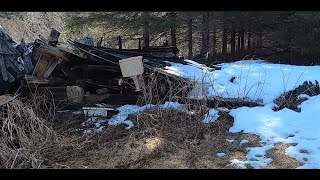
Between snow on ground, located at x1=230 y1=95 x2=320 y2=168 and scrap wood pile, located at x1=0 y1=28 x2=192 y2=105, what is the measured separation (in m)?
1.93

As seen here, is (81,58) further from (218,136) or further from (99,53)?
(218,136)

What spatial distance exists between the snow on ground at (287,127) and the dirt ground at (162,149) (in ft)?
0.55

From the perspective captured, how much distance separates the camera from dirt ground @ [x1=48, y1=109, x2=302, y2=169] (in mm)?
5539

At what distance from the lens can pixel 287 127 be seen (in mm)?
7000

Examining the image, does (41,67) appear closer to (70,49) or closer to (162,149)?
(70,49)

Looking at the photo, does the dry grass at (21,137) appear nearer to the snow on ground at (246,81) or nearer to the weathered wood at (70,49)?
the weathered wood at (70,49)

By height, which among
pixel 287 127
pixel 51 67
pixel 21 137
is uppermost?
pixel 51 67

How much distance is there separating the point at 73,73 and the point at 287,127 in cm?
598

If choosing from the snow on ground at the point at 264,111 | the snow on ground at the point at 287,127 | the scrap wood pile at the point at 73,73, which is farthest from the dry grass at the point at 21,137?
the snow on ground at the point at 287,127

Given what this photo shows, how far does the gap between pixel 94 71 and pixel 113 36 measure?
9593 millimetres

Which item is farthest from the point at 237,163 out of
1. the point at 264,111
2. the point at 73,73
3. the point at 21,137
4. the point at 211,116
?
the point at 73,73

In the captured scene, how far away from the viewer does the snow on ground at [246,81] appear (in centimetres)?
857

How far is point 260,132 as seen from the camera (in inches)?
271

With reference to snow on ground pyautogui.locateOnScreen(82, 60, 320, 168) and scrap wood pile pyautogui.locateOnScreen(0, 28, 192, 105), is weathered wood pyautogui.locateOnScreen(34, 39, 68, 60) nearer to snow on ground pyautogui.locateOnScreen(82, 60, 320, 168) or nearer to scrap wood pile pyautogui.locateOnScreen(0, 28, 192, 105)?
scrap wood pile pyautogui.locateOnScreen(0, 28, 192, 105)
